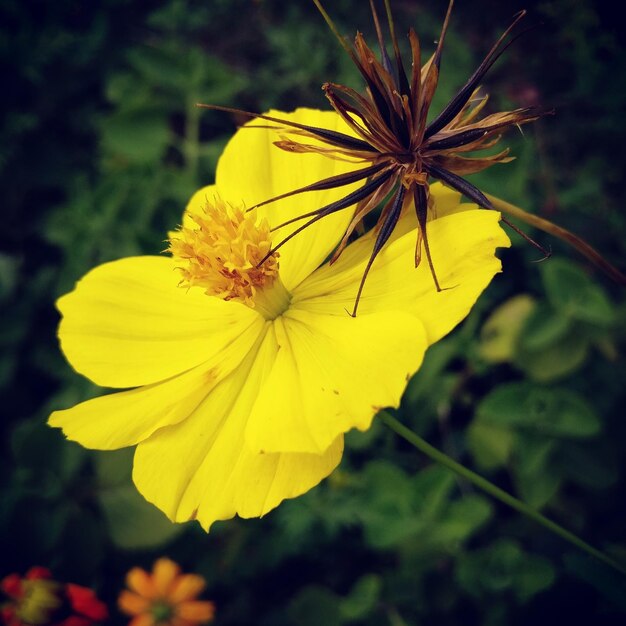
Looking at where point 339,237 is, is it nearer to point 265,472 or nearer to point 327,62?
point 265,472

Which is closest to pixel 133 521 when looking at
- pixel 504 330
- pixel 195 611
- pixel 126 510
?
pixel 126 510

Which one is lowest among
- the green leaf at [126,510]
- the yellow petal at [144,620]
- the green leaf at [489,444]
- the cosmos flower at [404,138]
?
the yellow petal at [144,620]

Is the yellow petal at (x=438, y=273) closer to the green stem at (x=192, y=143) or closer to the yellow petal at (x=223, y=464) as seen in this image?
the yellow petal at (x=223, y=464)

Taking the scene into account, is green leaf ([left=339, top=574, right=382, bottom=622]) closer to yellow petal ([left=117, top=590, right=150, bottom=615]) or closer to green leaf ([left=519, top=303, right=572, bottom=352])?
yellow petal ([left=117, top=590, right=150, bottom=615])

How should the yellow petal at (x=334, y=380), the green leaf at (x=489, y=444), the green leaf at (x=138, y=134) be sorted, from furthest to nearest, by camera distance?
the green leaf at (x=138, y=134), the green leaf at (x=489, y=444), the yellow petal at (x=334, y=380)

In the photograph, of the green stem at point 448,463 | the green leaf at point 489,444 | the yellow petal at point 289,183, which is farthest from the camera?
the green leaf at point 489,444

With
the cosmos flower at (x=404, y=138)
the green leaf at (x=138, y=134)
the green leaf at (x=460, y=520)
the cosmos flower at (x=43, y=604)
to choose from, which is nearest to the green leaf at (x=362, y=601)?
the green leaf at (x=460, y=520)

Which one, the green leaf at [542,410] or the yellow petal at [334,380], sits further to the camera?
the green leaf at [542,410]

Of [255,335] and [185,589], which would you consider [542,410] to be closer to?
[255,335]
